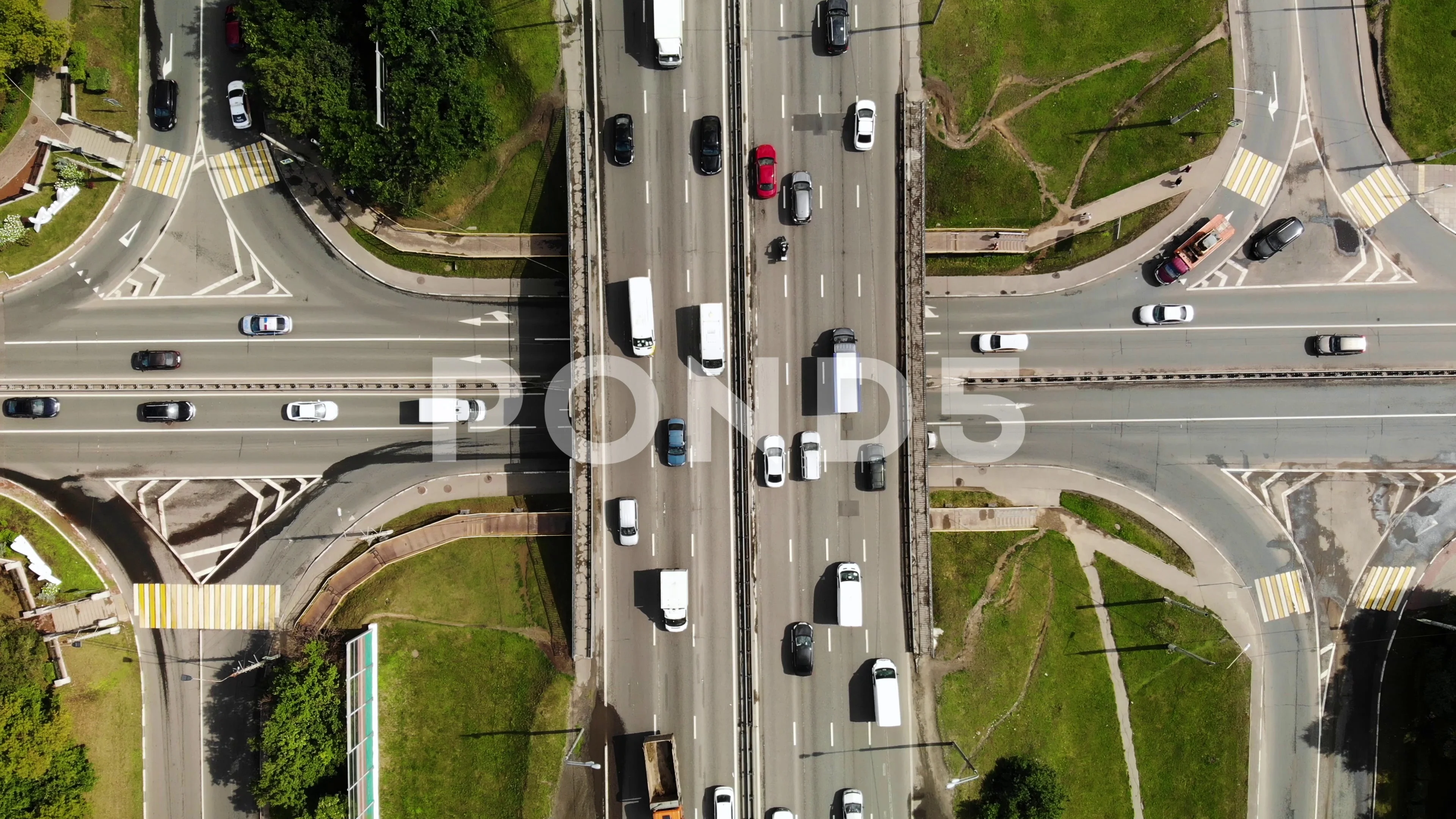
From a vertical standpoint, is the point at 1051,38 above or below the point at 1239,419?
above

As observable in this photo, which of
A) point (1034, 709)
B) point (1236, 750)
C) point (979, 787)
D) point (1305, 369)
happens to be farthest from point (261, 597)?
point (1305, 369)

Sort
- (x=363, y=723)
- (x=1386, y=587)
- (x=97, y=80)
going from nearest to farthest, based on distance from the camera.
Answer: (x=363, y=723)
(x=97, y=80)
(x=1386, y=587)

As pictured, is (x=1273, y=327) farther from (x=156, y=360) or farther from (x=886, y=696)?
(x=156, y=360)

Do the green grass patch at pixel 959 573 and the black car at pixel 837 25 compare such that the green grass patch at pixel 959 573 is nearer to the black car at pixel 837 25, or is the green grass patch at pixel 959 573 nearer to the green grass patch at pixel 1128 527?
the green grass patch at pixel 1128 527

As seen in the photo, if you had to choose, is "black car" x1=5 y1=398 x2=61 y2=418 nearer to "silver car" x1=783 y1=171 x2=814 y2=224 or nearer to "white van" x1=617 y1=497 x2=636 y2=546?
"white van" x1=617 y1=497 x2=636 y2=546

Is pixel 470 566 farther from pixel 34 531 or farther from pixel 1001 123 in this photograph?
pixel 1001 123

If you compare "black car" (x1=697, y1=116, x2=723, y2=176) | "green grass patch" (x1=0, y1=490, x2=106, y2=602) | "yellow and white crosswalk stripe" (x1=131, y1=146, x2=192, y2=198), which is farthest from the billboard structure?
"black car" (x1=697, y1=116, x2=723, y2=176)

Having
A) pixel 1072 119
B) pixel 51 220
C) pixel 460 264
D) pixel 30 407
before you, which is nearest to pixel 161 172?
pixel 51 220
